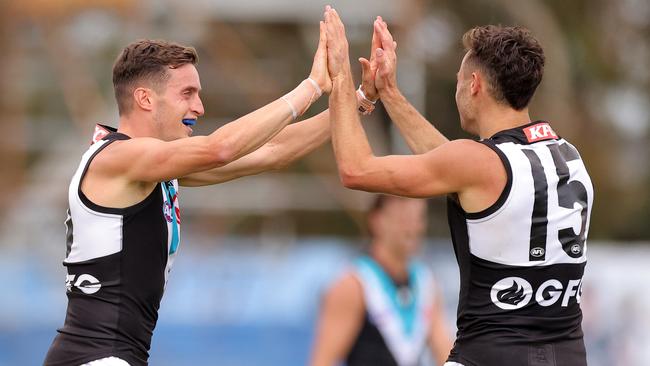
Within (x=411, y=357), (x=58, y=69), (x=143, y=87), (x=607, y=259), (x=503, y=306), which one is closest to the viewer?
(x=503, y=306)

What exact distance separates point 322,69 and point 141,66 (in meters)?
0.93

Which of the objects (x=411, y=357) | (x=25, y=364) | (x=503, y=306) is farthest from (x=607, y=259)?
(x=503, y=306)

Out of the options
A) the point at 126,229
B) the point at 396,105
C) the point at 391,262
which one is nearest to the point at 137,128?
the point at 126,229

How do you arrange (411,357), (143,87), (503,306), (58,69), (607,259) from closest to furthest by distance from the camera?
(503,306)
(143,87)
(411,357)
(607,259)
(58,69)

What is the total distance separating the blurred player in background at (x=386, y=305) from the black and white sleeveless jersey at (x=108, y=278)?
246 cm

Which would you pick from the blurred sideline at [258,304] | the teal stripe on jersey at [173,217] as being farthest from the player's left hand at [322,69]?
the blurred sideline at [258,304]

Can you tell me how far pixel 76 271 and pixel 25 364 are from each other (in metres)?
8.79

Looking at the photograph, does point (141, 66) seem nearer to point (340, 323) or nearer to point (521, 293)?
point (521, 293)

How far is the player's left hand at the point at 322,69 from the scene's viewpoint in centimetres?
630

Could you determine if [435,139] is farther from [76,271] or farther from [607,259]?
[607,259]

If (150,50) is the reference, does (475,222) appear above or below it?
below

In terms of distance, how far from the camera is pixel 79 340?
5.82 metres

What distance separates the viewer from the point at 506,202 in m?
5.65

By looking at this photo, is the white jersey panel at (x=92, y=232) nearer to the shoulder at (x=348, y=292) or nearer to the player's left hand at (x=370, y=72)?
the player's left hand at (x=370, y=72)
